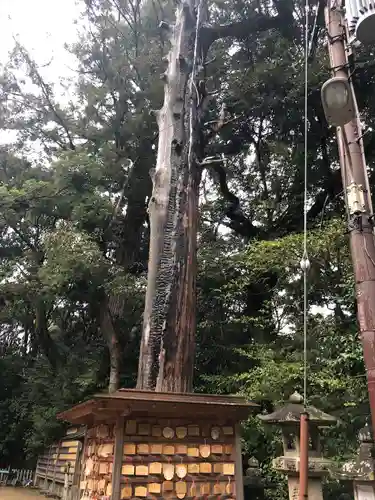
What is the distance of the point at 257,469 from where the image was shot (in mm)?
6324

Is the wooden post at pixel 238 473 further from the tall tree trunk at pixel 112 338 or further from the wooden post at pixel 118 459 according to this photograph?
the tall tree trunk at pixel 112 338

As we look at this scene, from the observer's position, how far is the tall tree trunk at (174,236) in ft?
16.2

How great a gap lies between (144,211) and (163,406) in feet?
29.3

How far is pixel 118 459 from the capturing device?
2.93 meters

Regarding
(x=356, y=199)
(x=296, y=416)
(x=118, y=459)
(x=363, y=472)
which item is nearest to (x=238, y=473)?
(x=118, y=459)

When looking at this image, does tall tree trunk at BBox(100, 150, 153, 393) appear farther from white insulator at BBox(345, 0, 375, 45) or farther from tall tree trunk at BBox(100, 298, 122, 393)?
white insulator at BBox(345, 0, 375, 45)

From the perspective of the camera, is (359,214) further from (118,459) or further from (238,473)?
(118,459)

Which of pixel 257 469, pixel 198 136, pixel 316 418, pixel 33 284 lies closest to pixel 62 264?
pixel 33 284

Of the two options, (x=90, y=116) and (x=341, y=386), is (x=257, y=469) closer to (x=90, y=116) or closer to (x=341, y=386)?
(x=341, y=386)

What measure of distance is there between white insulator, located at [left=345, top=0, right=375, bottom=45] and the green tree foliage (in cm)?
326

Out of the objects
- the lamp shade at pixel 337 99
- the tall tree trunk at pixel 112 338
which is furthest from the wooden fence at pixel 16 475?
the lamp shade at pixel 337 99

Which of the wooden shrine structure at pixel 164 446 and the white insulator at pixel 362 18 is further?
the white insulator at pixel 362 18

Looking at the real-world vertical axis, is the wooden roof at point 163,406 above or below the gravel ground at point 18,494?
above

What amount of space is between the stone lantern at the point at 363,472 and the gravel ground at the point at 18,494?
785 cm
